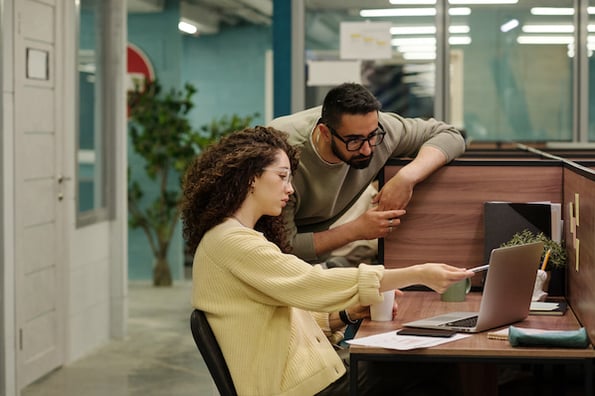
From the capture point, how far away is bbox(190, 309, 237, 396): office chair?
8.66 ft

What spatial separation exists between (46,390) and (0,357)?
45 cm

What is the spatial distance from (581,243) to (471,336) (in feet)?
1.62

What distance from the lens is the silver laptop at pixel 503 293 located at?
9.09ft

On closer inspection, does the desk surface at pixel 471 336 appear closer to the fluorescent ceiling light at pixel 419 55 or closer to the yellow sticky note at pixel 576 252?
the yellow sticky note at pixel 576 252

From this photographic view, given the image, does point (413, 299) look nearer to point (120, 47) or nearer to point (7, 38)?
point (7, 38)

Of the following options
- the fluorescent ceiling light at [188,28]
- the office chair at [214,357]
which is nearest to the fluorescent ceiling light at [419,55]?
the office chair at [214,357]

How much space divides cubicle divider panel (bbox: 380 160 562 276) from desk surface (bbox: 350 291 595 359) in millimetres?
157

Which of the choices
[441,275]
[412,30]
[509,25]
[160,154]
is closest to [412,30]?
[412,30]

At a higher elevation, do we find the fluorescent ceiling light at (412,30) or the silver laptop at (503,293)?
the fluorescent ceiling light at (412,30)

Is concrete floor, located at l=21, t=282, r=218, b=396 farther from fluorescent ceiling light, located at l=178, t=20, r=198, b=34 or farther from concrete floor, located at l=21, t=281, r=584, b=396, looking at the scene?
fluorescent ceiling light, located at l=178, t=20, r=198, b=34

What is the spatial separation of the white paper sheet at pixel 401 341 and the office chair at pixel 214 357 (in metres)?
0.33

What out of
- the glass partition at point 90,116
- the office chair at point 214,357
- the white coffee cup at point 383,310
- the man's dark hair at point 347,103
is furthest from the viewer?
the glass partition at point 90,116

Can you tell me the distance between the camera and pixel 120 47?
6.72 meters

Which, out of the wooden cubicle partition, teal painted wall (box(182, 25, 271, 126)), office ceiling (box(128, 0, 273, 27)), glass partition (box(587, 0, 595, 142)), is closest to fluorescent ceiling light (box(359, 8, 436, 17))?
glass partition (box(587, 0, 595, 142))
